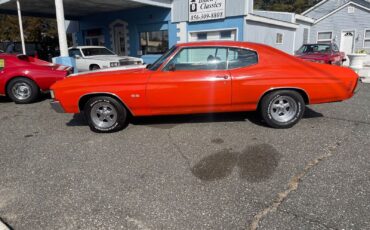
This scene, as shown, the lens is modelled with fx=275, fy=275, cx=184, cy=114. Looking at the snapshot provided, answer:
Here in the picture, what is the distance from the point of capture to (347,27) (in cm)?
2058

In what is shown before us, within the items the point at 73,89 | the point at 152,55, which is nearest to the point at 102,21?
the point at 152,55

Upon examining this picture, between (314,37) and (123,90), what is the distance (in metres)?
22.1

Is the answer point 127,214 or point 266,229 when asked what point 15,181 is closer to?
point 127,214

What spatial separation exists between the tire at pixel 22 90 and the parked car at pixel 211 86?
332 centimetres

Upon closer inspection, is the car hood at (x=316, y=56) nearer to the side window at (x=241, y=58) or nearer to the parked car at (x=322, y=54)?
the parked car at (x=322, y=54)

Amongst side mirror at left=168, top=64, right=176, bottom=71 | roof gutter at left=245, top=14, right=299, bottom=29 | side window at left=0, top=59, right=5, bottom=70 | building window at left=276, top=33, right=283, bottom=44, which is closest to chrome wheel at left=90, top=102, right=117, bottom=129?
side mirror at left=168, top=64, right=176, bottom=71

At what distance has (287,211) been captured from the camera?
2.58m

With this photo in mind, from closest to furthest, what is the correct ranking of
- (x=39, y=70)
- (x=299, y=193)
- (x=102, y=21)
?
(x=299, y=193), (x=39, y=70), (x=102, y=21)

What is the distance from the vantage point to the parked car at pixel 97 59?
1113 centimetres

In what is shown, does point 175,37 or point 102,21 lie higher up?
point 102,21

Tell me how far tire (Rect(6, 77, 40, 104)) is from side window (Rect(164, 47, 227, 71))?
4.78m

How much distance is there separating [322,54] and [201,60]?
9238 millimetres

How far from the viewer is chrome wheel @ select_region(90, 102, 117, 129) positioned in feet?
15.7

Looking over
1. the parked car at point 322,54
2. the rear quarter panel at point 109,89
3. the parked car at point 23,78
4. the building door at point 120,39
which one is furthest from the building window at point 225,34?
the rear quarter panel at point 109,89
